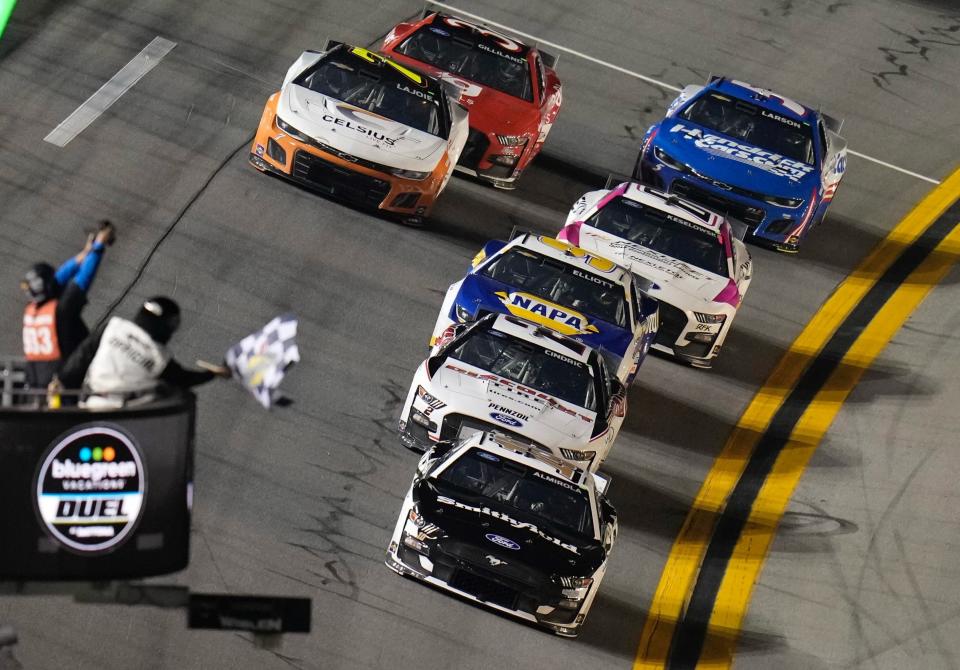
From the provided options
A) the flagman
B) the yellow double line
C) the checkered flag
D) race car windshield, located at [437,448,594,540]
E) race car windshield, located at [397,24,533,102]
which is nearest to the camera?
the checkered flag

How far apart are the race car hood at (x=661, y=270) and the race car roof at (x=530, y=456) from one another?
3722 millimetres

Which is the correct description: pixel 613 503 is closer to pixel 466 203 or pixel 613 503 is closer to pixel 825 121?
pixel 466 203

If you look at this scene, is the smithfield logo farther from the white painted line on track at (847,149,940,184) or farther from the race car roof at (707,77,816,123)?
the white painted line on track at (847,149,940,184)

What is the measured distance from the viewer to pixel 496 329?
16031mm

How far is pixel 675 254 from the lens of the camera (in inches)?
728

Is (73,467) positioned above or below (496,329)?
above

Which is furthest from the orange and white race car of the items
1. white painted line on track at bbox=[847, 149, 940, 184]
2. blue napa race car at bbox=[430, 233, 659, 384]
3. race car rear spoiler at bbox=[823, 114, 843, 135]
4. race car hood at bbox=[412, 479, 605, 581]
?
white painted line on track at bbox=[847, 149, 940, 184]

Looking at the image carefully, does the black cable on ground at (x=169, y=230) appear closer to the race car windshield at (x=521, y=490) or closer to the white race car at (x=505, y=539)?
the white race car at (x=505, y=539)

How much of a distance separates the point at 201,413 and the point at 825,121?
10.3 m

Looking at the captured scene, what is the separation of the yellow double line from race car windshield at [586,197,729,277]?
1.60 metres

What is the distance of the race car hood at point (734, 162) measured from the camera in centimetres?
2012

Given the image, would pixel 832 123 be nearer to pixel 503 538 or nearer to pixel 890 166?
pixel 890 166

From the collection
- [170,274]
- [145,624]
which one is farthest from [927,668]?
[170,274]

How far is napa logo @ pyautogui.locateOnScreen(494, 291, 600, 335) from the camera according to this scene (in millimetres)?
16781
